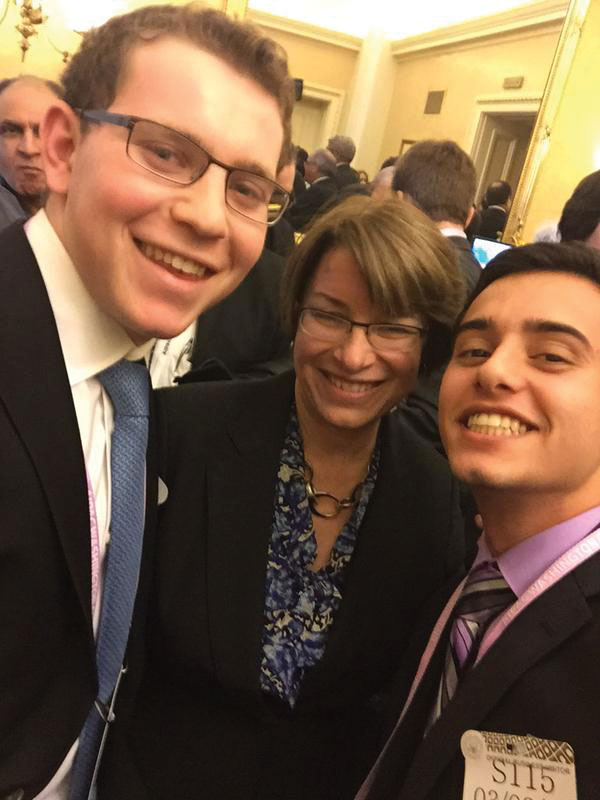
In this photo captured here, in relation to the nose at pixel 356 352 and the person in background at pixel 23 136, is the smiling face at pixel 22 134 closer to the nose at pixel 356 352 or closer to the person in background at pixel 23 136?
the person in background at pixel 23 136

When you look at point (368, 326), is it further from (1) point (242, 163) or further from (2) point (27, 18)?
(2) point (27, 18)

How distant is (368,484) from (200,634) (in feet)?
1.72

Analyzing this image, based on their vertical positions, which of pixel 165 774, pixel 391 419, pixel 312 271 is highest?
pixel 312 271

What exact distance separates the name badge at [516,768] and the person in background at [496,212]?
5.16m

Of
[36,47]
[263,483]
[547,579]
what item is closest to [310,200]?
[36,47]

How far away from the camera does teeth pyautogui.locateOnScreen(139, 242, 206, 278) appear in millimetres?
942

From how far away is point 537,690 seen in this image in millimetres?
926

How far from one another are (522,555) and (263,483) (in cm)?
59

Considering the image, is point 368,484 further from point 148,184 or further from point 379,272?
point 148,184

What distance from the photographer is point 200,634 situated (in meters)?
1.32

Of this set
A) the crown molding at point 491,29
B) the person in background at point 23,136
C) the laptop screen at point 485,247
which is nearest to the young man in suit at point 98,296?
the person in background at point 23,136

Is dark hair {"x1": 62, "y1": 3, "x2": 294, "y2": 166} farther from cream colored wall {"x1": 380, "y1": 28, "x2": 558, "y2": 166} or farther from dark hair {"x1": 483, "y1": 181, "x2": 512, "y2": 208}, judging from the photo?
cream colored wall {"x1": 380, "y1": 28, "x2": 558, "y2": 166}

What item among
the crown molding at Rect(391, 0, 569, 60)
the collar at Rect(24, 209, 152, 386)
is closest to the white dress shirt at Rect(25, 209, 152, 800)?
the collar at Rect(24, 209, 152, 386)

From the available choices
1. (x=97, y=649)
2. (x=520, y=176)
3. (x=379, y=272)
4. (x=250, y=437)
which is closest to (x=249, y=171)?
(x=379, y=272)
